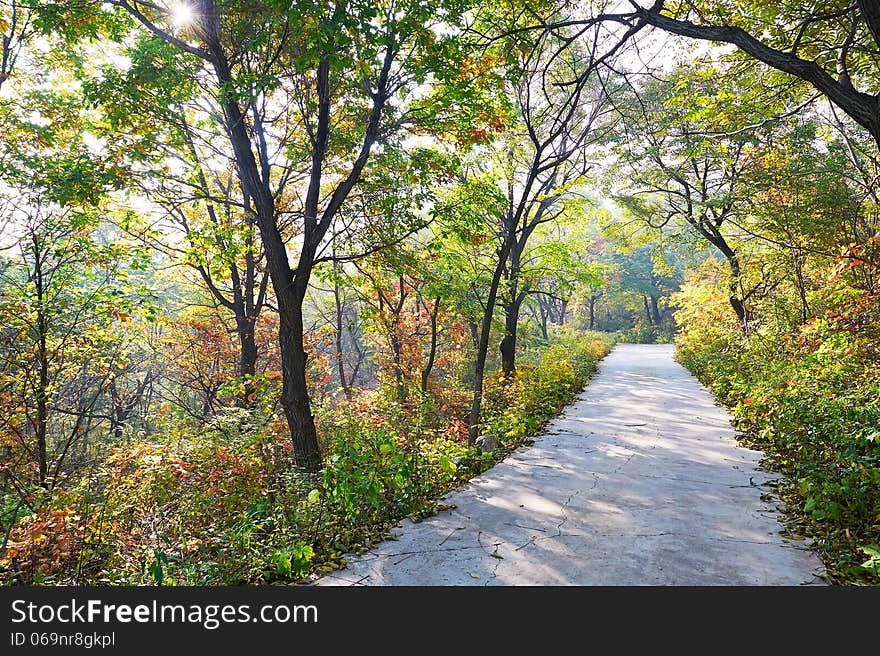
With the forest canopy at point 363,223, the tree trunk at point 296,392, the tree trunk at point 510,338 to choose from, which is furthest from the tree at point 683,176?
the tree trunk at point 296,392

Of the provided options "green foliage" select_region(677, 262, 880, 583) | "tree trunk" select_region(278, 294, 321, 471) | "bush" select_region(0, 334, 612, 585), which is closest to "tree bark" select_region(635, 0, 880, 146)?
"green foliage" select_region(677, 262, 880, 583)

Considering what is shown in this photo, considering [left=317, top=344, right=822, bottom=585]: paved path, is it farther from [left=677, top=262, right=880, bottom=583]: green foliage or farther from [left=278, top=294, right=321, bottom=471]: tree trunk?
[left=278, top=294, right=321, bottom=471]: tree trunk

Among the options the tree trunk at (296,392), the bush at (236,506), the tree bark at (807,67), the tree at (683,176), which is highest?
the tree at (683,176)

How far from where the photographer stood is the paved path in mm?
2945

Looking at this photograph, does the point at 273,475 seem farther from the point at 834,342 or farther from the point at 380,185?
the point at 834,342

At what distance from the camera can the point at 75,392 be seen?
1311 centimetres

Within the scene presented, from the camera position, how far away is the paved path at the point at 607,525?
9.66ft

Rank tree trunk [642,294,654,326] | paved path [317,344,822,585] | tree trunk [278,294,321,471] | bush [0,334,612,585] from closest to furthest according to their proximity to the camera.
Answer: paved path [317,344,822,585] < bush [0,334,612,585] < tree trunk [278,294,321,471] < tree trunk [642,294,654,326]

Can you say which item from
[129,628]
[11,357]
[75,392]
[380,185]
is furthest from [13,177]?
[75,392]

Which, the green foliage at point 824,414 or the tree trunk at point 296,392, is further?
the tree trunk at point 296,392

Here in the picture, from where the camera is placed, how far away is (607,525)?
370 centimetres

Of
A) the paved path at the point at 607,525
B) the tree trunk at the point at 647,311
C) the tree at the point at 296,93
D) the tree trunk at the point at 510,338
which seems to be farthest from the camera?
the tree trunk at the point at 647,311

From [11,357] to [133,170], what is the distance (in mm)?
3837

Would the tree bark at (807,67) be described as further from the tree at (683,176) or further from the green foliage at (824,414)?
the tree at (683,176)
